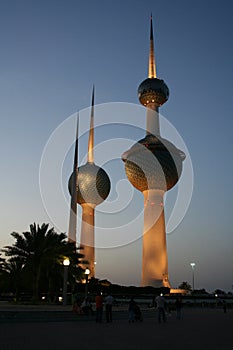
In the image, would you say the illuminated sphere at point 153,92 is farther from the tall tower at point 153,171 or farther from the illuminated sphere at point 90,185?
the illuminated sphere at point 90,185

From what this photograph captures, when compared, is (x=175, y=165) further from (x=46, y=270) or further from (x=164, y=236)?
(x=46, y=270)

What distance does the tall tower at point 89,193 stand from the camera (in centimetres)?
11025

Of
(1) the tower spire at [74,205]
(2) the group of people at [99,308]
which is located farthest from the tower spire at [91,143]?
(2) the group of people at [99,308]

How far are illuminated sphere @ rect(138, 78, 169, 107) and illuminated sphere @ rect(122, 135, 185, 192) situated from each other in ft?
29.8

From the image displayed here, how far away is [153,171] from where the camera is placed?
100 metres

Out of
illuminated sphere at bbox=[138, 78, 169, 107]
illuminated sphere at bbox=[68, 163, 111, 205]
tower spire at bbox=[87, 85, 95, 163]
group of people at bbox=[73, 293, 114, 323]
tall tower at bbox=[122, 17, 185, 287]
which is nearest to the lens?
group of people at bbox=[73, 293, 114, 323]

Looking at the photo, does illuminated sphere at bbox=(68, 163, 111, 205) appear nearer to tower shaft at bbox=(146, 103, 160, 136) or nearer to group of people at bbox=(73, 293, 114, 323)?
tower shaft at bbox=(146, 103, 160, 136)

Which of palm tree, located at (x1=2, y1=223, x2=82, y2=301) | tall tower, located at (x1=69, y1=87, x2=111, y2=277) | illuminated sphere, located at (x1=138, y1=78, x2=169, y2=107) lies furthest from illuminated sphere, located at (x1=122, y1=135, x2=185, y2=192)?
palm tree, located at (x1=2, y1=223, x2=82, y2=301)

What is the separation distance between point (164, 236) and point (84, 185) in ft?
81.7

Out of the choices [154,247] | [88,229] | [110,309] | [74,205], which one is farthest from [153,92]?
[110,309]

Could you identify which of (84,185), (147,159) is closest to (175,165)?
(147,159)

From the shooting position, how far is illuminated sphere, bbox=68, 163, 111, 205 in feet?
361

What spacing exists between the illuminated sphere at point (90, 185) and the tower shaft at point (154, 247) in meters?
18.4

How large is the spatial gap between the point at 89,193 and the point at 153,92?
28.2 metres
